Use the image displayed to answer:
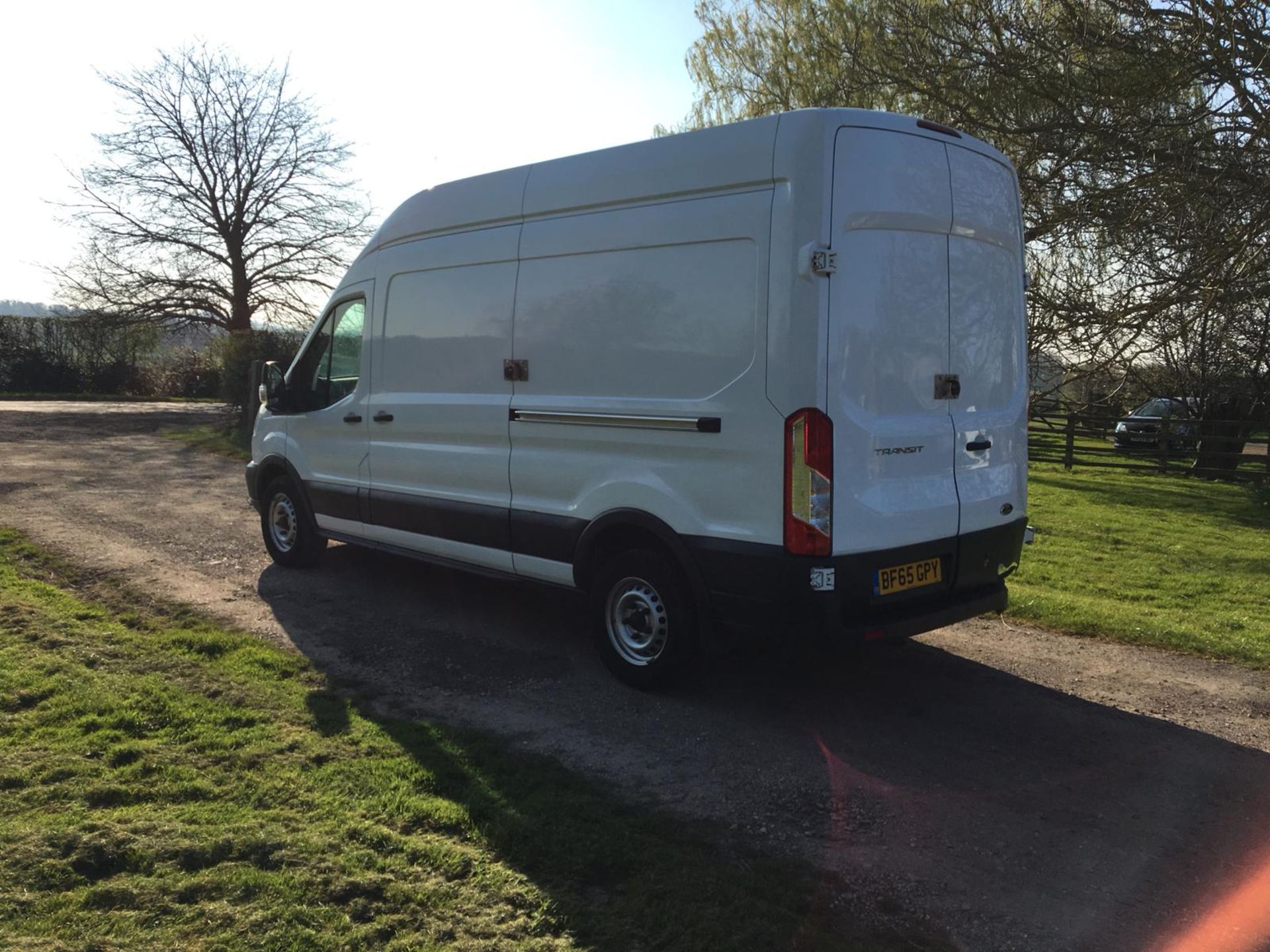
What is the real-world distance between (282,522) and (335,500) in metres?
0.99

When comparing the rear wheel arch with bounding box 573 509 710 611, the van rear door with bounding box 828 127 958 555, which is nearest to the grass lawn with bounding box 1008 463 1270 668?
the van rear door with bounding box 828 127 958 555

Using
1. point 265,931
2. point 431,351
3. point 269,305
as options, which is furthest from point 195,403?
point 265,931

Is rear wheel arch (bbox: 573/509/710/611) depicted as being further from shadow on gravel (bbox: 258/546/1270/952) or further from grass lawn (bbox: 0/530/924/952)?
grass lawn (bbox: 0/530/924/952)

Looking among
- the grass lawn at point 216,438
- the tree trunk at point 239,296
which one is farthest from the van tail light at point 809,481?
the tree trunk at point 239,296

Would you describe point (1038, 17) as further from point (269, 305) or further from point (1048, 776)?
point (269, 305)

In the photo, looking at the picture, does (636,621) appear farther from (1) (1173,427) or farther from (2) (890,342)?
(1) (1173,427)

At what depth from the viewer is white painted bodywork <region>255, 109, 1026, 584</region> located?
4.36 m

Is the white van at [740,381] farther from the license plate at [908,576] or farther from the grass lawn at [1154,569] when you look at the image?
the grass lawn at [1154,569]

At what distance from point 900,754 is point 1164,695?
190 cm

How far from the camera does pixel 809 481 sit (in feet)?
14.0

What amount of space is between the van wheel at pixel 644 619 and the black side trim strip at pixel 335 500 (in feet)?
8.45

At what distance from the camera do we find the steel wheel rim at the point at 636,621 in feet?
16.5

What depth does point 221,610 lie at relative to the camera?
21.2 ft

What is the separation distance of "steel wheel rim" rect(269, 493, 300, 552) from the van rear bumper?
174 inches
